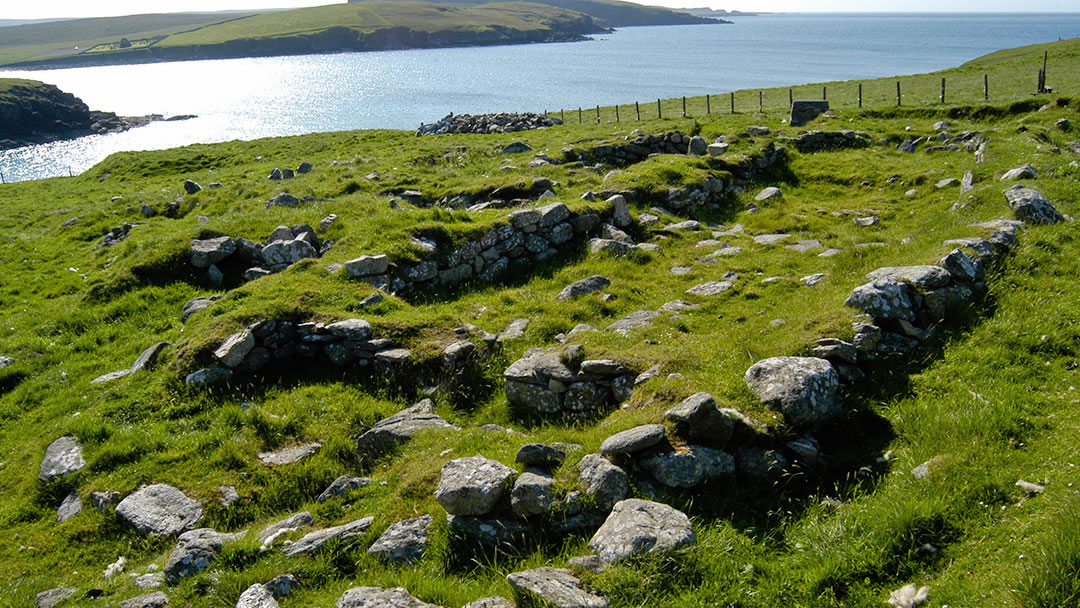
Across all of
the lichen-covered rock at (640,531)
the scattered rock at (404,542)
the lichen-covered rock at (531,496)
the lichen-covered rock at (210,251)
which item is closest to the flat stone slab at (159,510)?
the scattered rock at (404,542)

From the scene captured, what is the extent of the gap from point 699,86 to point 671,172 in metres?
90.1

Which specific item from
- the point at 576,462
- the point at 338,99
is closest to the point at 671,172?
the point at 576,462

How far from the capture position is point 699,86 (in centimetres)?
10656

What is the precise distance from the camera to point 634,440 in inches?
334

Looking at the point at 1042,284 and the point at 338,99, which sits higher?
the point at 338,99

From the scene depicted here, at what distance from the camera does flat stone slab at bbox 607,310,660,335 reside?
45.5ft

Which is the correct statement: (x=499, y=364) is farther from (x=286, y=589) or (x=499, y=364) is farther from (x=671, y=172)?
(x=671, y=172)

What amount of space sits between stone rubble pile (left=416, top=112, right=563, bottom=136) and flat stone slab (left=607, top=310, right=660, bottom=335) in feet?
124

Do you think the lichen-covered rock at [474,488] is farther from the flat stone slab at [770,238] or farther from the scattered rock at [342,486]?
the flat stone slab at [770,238]

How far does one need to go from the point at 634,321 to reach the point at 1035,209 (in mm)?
10013

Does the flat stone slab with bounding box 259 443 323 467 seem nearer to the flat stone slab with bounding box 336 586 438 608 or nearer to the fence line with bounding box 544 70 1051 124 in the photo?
the flat stone slab with bounding box 336 586 438 608

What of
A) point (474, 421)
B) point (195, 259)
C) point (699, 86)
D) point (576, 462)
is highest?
point (699, 86)

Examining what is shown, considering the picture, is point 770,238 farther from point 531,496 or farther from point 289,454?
point 289,454

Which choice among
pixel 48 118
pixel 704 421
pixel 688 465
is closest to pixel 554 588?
pixel 688 465
